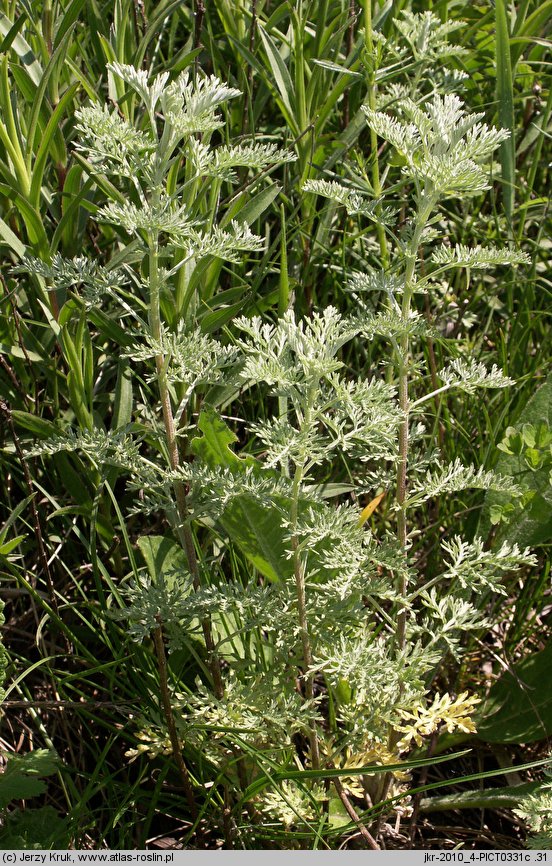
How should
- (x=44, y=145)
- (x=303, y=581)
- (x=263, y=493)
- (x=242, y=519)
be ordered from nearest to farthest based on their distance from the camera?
(x=263, y=493) → (x=303, y=581) → (x=242, y=519) → (x=44, y=145)

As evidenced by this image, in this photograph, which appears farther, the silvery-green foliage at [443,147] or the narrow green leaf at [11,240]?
the narrow green leaf at [11,240]

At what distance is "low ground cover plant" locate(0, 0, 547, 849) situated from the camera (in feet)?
5.37

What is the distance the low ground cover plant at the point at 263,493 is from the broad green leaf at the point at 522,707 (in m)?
0.05

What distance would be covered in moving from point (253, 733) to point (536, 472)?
37.0 inches

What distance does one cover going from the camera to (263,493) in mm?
1644

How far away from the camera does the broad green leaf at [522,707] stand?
7.12 feet

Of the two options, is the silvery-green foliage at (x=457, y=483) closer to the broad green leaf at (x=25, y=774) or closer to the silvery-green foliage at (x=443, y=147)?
the silvery-green foliage at (x=443, y=147)

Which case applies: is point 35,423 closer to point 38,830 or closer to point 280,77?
point 38,830

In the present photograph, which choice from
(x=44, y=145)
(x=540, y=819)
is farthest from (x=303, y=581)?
(x=44, y=145)

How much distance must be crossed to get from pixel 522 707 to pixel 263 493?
1016 mm

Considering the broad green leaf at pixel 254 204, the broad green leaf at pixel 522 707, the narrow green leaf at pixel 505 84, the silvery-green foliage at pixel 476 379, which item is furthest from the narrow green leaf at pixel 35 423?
the narrow green leaf at pixel 505 84

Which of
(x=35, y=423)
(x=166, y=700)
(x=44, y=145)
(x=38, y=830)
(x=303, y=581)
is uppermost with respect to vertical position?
(x=44, y=145)

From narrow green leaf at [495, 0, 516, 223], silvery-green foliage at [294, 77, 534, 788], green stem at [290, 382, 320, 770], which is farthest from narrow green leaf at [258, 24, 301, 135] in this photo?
green stem at [290, 382, 320, 770]

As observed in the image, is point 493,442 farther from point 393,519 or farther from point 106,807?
point 106,807
